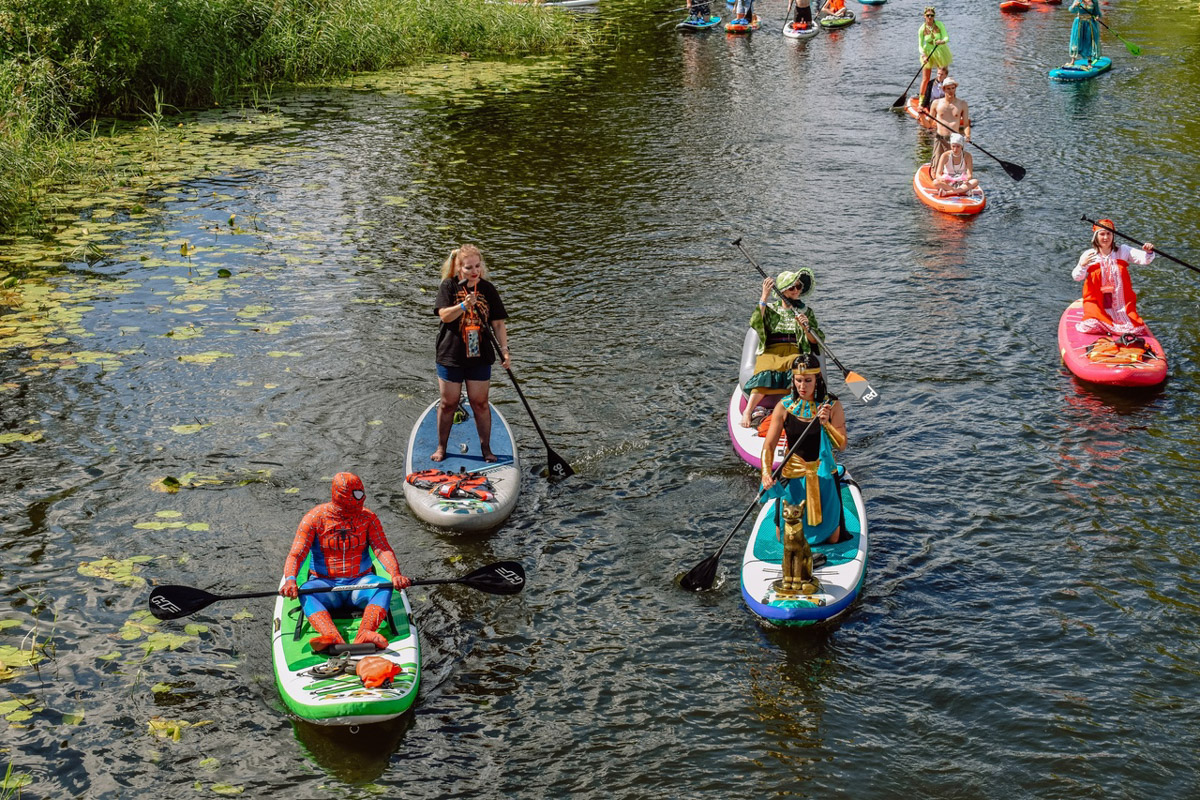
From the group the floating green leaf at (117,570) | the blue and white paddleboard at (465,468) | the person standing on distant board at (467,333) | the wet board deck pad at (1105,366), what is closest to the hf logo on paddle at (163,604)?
the floating green leaf at (117,570)

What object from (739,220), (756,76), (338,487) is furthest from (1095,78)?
(338,487)

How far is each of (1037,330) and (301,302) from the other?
8886 millimetres

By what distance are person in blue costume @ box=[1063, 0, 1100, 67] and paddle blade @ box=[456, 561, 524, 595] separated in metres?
21.0

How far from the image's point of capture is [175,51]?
2186 centimetres

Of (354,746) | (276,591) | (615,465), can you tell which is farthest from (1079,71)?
(354,746)

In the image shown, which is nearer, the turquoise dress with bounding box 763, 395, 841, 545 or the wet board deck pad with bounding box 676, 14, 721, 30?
the turquoise dress with bounding box 763, 395, 841, 545

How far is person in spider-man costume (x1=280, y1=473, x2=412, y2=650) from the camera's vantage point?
7551 millimetres

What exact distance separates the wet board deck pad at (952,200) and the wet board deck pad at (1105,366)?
4895 millimetres

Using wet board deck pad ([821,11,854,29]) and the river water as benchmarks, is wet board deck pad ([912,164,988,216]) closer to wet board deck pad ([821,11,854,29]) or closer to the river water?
the river water

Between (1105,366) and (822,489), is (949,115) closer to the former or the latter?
(1105,366)

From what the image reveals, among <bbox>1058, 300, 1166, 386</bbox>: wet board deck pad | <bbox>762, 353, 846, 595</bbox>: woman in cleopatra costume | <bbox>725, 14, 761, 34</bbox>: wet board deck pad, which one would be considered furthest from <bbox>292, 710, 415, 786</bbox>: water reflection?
<bbox>725, 14, 761, 34</bbox>: wet board deck pad

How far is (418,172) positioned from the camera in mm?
19047

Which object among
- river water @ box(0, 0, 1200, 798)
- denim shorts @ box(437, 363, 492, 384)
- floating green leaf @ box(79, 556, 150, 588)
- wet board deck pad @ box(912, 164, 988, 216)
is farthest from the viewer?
wet board deck pad @ box(912, 164, 988, 216)

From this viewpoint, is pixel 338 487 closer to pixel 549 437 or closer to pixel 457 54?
pixel 549 437
